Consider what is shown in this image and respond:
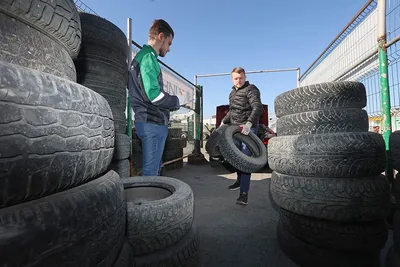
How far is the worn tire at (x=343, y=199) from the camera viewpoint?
3.71ft

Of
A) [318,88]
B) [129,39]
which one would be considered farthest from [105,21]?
[318,88]

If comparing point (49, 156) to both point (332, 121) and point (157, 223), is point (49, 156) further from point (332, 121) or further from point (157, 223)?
point (332, 121)

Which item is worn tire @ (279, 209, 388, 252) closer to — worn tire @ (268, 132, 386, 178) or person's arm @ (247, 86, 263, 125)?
worn tire @ (268, 132, 386, 178)

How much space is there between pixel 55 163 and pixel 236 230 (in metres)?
1.65

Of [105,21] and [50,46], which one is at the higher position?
[105,21]

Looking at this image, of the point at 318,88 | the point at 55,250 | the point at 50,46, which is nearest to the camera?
the point at 55,250

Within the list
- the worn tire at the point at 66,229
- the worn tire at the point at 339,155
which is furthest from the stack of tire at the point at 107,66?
the worn tire at the point at 339,155

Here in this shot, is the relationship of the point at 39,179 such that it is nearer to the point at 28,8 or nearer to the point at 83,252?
the point at 83,252

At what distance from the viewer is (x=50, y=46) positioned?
2.53ft

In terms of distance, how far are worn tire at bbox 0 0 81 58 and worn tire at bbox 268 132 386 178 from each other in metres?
1.40

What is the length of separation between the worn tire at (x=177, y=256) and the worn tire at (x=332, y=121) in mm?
1056

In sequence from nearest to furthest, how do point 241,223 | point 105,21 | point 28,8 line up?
point 28,8 → point 241,223 → point 105,21

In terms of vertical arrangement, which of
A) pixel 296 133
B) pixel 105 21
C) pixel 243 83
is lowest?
pixel 296 133

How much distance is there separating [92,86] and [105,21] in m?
0.76
